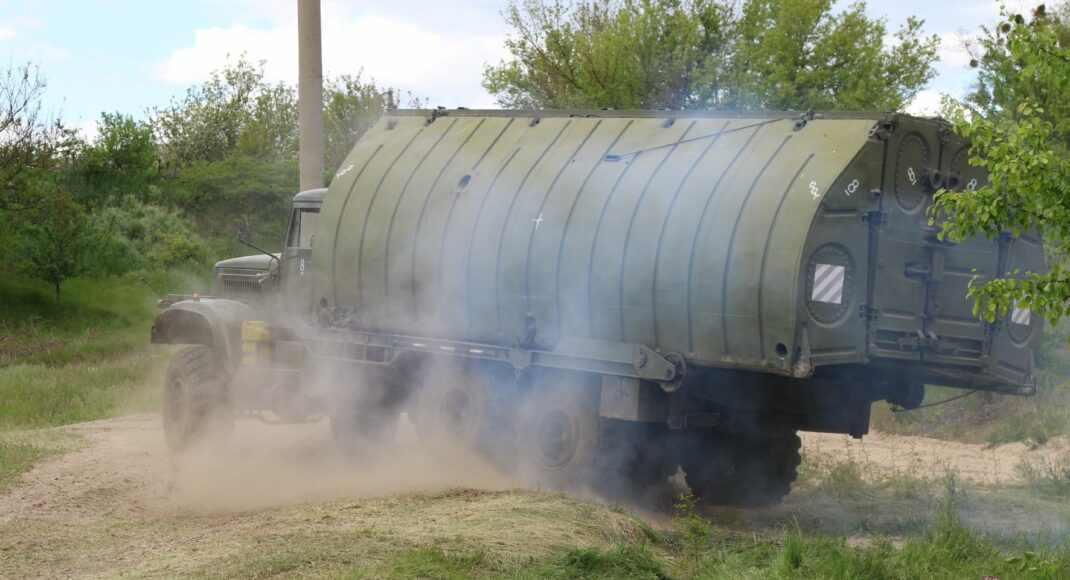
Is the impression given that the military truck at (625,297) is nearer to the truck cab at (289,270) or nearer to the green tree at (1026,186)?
the truck cab at (289,270)

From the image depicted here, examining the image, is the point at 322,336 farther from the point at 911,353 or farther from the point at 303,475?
the point at 911,353

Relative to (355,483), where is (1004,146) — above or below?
above

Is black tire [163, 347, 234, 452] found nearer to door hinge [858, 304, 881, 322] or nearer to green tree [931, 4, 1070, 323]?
door hinge [858, 304, 881, 322]

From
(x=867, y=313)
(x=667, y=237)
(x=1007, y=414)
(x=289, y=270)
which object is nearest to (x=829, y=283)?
(x=867, y=313)

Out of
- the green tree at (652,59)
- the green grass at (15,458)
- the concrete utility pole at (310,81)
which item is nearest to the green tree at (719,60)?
the green tree at (652,59)

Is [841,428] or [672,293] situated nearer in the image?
[672,293]

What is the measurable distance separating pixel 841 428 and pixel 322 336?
5.14m

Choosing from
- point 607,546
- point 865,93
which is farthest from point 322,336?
point 865,93

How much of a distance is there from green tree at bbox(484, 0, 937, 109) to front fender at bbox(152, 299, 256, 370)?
14.6 meters

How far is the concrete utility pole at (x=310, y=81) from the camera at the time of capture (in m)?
20.0

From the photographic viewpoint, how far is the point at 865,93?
1147 inches

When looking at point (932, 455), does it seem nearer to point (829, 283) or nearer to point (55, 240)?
point (829, 283)

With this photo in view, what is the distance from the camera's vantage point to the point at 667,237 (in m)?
10.2

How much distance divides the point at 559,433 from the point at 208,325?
15.3 ft
